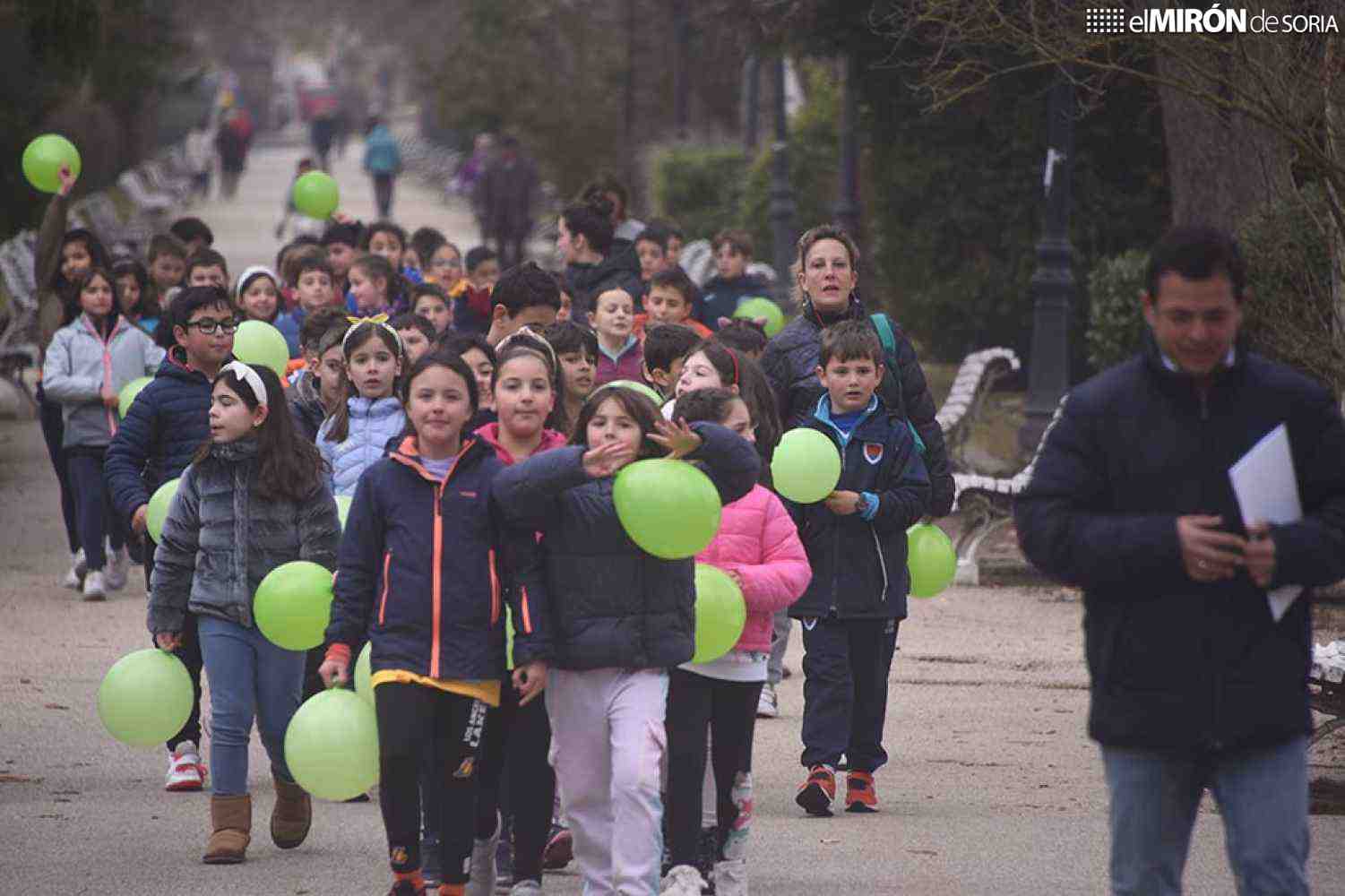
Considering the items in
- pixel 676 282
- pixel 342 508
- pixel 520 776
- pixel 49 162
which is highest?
pixel 49 162

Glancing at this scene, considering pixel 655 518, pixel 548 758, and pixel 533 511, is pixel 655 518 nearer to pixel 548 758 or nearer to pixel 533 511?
pixel 533 511

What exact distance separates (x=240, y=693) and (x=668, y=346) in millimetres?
1829

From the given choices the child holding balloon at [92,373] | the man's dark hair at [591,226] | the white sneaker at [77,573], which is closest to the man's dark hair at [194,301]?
the man's dark hair at [591,226]

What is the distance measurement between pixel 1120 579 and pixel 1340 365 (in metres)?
5.55

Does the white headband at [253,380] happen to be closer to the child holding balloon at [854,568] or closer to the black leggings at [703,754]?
the black leggings at [703,754]

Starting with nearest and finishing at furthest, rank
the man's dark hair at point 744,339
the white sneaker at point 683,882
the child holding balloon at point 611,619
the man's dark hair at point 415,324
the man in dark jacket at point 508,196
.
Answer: the child holding balloon at point 611,619 → the white sneaker at point 683,882 → the man's dark hair at point 744,339 → the man's dark hair at point 415,324 → the man in dark jacket at point 508,196

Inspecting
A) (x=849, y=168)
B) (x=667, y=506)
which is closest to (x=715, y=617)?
(x=667, y=506)

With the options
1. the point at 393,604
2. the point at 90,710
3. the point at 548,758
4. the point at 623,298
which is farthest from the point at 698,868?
the point at 90,710

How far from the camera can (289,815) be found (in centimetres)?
750

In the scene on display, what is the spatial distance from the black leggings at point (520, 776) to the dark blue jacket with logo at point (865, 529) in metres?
1.57

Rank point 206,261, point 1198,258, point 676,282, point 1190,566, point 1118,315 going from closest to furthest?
point 1190,566 < point 1198,258 < point 676,282 < point 206,261 < point 1118,315

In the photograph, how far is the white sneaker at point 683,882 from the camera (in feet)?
21.0

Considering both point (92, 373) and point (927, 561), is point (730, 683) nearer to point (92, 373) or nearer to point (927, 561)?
point (927, 561)

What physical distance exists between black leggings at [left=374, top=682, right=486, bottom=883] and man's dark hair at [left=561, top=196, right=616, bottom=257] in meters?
5.81
